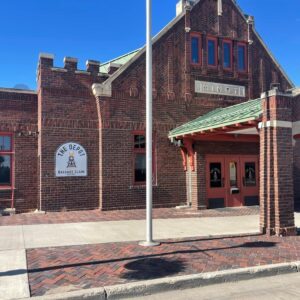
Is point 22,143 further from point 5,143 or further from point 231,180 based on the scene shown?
point 231,180

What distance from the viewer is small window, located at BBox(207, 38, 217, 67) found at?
17.1m

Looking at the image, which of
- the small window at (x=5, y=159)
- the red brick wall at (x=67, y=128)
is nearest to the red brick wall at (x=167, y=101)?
the red brick wall at (x=67, y=128)

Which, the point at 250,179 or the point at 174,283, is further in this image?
the point at 250,179

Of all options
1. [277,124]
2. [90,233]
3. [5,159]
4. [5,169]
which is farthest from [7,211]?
[277,124]

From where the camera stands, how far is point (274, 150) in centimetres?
948

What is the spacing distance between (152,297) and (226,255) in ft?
7.82

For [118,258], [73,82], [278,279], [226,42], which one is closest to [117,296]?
[118,258]

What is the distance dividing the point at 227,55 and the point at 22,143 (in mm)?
9989

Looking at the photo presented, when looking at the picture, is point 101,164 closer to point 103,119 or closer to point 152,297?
point 103,119

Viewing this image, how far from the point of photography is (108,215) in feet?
42.9

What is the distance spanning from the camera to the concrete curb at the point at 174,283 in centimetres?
520

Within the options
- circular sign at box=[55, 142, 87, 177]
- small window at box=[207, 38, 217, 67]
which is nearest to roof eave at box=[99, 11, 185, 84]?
small window at box=[207, 38, 217, 67]

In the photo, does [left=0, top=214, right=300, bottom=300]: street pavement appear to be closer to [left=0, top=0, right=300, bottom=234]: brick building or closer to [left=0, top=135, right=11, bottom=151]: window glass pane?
[left=0, top=0, right=300, bottom=234]: brick building

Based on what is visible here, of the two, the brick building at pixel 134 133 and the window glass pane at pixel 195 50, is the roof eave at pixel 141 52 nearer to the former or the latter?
the brick building at pixel 134 133
